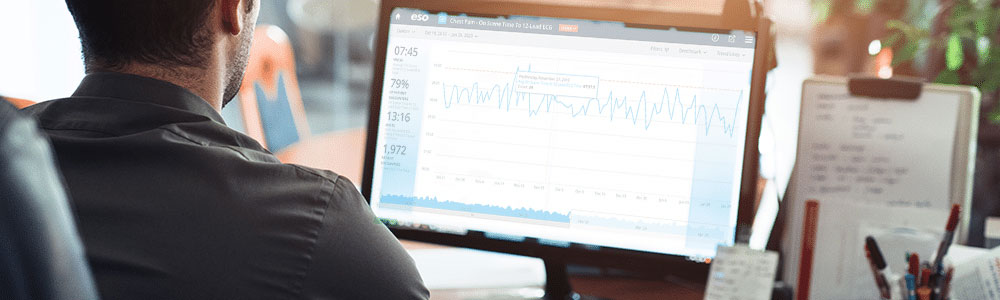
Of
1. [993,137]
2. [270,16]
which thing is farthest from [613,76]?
[270,16]

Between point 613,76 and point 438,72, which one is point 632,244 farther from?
point 438,72

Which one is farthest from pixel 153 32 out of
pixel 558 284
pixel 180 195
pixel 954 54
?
pixel 954 54

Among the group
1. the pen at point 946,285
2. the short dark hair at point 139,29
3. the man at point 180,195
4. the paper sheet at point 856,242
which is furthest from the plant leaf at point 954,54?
the short dark hair at point 139,29

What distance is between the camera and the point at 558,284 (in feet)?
3.40

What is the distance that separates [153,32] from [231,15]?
8cm

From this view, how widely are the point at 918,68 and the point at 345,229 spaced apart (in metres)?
2.30

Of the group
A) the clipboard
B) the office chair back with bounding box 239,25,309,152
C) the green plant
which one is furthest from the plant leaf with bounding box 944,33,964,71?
the office chair back with bounding box 239,25,309,152

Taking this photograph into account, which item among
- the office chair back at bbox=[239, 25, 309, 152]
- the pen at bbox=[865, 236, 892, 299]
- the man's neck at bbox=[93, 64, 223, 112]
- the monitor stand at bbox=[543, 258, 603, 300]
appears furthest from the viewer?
the office chair back at bbox=[239, 25, 309, 152]

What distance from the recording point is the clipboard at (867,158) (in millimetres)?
855

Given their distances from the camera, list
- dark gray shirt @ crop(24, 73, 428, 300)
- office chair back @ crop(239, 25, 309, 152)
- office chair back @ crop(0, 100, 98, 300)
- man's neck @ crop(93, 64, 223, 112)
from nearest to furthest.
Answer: office chair back @ crop(0, 100, 98, 300), dark gray shirt @ crop(24, 73, 428, 300), man's neck @ crop(93, 64, 223, 112), office chair back @ crop(239, 25, 309, 152)

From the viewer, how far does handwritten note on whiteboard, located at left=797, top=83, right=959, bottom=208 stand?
877 mm

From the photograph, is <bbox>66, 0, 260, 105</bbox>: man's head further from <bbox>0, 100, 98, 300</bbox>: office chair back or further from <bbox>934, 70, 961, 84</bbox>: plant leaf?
<bbox>934, 70, 961, 84</bbox>: plant leaf

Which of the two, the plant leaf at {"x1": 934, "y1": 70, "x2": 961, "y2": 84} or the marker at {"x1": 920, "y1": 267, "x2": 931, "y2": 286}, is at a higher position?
the plant leaf at {"x1": 934, "y1": 70, "x2": 961, "y2": 84}

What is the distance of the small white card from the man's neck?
0.53 m
